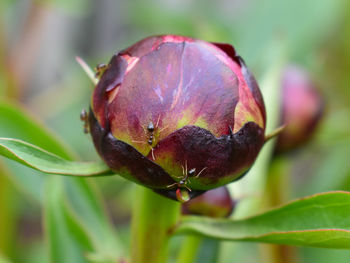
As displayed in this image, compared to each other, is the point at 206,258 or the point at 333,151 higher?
the point at 206,258

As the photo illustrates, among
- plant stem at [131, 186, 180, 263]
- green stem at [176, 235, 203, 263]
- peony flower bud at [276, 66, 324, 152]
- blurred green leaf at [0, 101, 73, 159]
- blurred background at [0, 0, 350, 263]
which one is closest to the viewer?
plant stem at [131, 186, 180, 263]

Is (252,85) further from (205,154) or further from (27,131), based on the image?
(27,131)

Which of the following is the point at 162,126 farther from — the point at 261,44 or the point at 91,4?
the point at 91,4

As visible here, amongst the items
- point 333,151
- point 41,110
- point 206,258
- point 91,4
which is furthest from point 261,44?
point 91,4

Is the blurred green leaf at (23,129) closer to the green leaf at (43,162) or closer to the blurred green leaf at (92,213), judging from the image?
the blurred green leaf at (92,213)

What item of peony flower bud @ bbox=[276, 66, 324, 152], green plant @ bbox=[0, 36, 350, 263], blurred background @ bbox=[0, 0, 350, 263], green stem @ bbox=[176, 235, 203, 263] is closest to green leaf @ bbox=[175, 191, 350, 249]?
green plant @ bbox=[0, 36, 350, 263]

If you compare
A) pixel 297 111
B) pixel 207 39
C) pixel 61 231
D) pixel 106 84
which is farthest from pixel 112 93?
pixel 207 39

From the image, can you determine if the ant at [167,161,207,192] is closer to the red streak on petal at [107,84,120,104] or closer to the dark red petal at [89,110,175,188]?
the dark red petal at [89,110,175,188]
